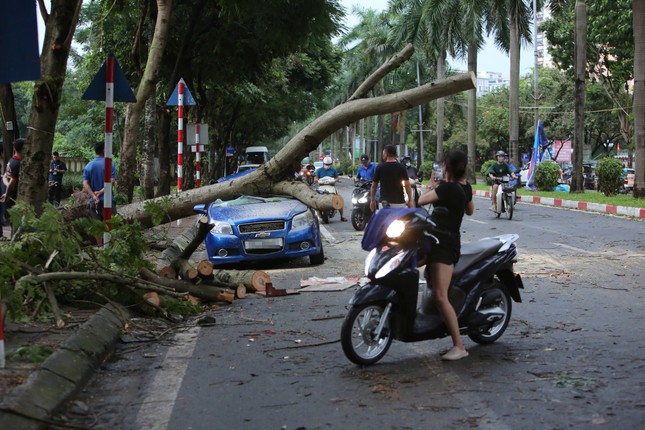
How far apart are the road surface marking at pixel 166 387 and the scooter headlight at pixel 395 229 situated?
67.5 inches

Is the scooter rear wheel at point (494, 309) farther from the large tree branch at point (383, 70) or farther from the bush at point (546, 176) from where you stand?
the bush at point (546, 176)

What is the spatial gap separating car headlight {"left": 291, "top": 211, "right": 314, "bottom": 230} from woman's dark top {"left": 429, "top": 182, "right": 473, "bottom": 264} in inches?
231

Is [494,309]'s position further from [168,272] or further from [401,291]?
[168,272]

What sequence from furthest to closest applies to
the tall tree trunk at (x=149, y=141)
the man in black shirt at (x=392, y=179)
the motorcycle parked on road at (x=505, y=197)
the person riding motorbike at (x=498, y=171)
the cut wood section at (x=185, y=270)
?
1. the person riding motorbike at (x=498, y=171)
2. the motorcycle parked on road at (x=505, y=197)
3. the tall tree trunk at (x=149, y=141)
4. the man in black shirt at (x=392, y=179)
5. the cut wood section at (x=185, y=270)

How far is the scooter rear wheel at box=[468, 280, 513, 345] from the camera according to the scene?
6.32m

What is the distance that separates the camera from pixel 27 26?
571 centimetres

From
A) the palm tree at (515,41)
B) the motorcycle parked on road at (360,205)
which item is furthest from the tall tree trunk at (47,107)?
the palm tree at (515,41)

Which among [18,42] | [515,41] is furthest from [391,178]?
[515,41]

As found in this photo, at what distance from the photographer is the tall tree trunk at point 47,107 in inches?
357

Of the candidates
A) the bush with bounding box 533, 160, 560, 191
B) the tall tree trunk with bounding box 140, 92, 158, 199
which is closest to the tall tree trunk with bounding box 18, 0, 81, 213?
the tall tree trunk with bounding box 140, 92, 158, 199

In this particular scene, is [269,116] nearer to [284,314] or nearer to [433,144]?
[284,314]

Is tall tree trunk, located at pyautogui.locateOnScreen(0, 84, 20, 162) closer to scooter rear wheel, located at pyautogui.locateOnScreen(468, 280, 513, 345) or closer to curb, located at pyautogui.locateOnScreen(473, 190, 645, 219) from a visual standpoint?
scooter rear wheel, located at pyautogui.locateOnScreen(468, 280, 513, 345)

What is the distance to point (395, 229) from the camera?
18.1 ft

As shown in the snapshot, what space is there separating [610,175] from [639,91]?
4032mm
